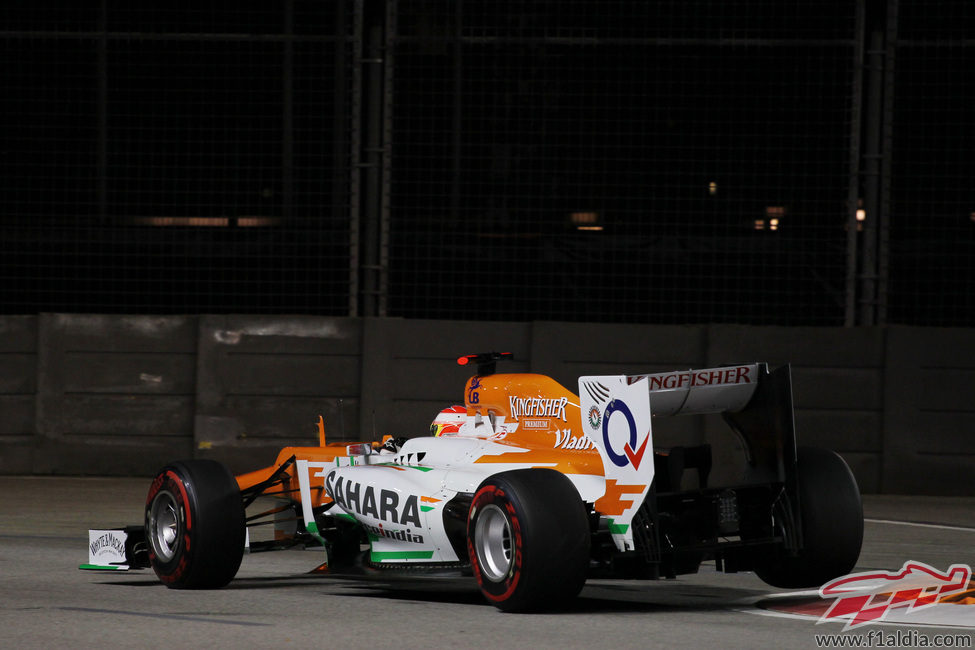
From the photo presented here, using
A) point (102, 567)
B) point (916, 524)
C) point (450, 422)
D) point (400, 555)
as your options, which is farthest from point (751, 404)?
point (916, 524)

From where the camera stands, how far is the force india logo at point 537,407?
7.63 metres

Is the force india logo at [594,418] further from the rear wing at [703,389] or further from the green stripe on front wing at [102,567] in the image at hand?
the green stripe on front wing at [102,567]

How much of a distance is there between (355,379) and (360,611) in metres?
7.28

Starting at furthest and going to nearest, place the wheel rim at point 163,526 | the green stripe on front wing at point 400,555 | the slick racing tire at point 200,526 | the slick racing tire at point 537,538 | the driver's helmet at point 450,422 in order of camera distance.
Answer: the driver's helmet at point 450,422 → the wheel rim at point 163,526 → the slick racing tire at point 200,526 → the green stripe on front wing at point 400,555 → the slick racing tire at point 537,538

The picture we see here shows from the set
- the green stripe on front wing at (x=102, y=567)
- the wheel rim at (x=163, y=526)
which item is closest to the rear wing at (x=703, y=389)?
the wheel rim at (x=163, y=526)

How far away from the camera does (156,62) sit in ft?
73.3

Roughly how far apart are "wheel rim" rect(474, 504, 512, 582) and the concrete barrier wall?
694 centimetres

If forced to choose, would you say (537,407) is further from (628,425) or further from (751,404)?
(751,404)

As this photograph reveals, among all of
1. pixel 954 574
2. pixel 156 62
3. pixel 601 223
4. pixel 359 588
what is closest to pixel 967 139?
pixel 601 223

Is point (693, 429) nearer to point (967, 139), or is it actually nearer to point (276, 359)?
point (276, 359)

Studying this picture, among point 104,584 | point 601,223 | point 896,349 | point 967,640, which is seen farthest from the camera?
point 601,223

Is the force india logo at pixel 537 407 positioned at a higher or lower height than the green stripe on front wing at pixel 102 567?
higher

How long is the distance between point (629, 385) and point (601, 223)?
8.23 m

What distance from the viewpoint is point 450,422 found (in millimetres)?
8383
